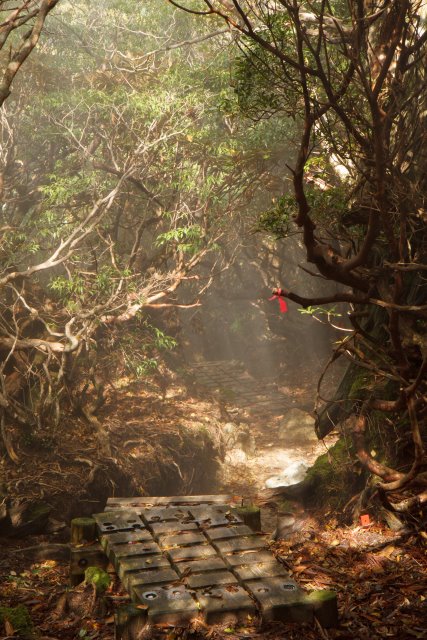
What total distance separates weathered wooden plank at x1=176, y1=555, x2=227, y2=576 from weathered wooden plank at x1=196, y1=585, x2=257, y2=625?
402mm

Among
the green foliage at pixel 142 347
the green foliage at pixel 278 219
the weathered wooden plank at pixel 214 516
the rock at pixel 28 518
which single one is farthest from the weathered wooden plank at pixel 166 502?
the green foliage at pixel 142 347

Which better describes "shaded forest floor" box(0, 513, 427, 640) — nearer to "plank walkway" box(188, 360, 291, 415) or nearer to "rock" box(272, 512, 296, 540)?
"rock" box(272, 512, 296, 540)

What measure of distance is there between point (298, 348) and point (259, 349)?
2430 millimetres

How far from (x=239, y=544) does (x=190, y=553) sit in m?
0.51

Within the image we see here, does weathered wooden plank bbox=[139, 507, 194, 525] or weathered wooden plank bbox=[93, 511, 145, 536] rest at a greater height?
Result: weathered wooden plank bbox=[139, 507, 194, 525]

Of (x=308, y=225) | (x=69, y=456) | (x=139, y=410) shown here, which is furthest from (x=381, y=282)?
(x=139, y=410)

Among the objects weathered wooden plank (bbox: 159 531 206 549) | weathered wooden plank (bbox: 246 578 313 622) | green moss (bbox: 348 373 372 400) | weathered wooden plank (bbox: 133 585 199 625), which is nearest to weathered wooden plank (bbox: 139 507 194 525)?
weathered wooden plank (bbox: 159 531 206 549)

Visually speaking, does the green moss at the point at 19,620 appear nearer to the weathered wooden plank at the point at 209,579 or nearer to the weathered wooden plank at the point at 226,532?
the weathered wooden plank at the point at 209,579

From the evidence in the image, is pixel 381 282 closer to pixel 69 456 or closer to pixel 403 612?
pixel 403 612

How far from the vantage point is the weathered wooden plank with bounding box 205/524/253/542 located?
651 cm

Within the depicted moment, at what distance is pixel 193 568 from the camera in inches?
229

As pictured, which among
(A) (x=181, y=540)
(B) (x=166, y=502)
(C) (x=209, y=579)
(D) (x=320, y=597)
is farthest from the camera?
(B) (x=166, y=502)

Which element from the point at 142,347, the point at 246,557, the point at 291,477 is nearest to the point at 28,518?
the point at 246,557

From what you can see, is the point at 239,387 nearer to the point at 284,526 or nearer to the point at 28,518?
the point at 28,518
